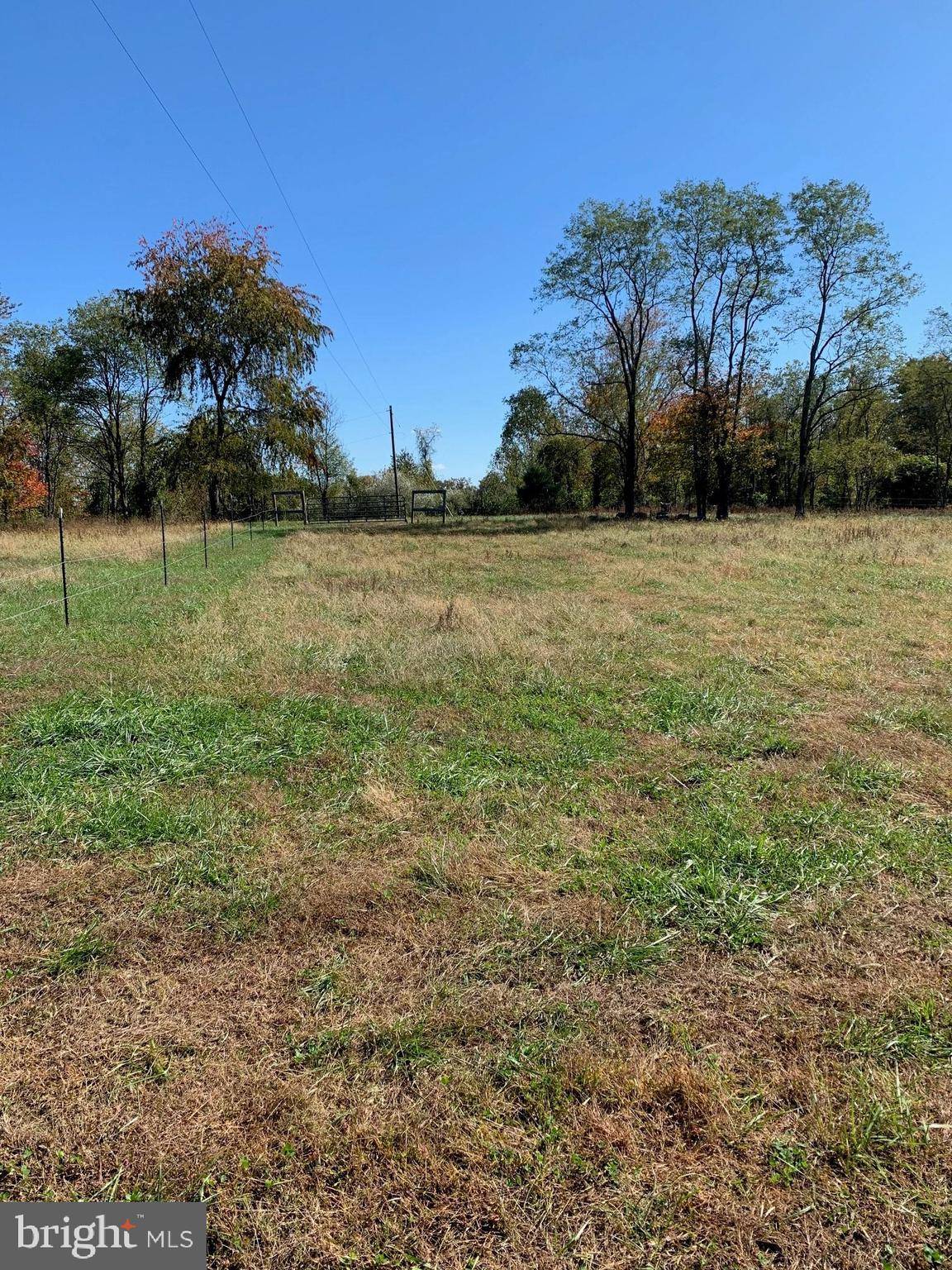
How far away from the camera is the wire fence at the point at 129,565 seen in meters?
7.86

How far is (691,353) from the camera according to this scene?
2859 centimetres

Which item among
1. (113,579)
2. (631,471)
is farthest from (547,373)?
(113,579)

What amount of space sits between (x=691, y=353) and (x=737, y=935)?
31.5m

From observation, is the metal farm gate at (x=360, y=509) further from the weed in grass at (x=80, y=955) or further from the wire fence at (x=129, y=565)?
the weed in grass at (x=80, y=955)

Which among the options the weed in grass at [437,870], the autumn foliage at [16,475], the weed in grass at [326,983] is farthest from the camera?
the autumn foliage at [16,475]

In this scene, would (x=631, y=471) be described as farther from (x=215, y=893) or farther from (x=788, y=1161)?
(x=788, y=1161)

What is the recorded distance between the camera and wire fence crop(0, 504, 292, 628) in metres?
7.86

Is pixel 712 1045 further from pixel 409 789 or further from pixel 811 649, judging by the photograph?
pixel 811 649

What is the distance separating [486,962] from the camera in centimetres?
219

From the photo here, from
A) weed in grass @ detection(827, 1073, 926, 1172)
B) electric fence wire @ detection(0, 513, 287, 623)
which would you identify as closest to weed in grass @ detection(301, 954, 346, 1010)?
weed in grass @ detection(827, 1073, 926, 1172)

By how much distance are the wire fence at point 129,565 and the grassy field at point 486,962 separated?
9.64 feet

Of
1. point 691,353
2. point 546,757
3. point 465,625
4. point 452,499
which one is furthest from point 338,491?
point 546,757

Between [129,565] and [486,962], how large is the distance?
13.7 m

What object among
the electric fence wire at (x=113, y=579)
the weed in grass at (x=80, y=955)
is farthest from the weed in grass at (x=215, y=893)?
the electric fence wire at (x=113, y=579)
